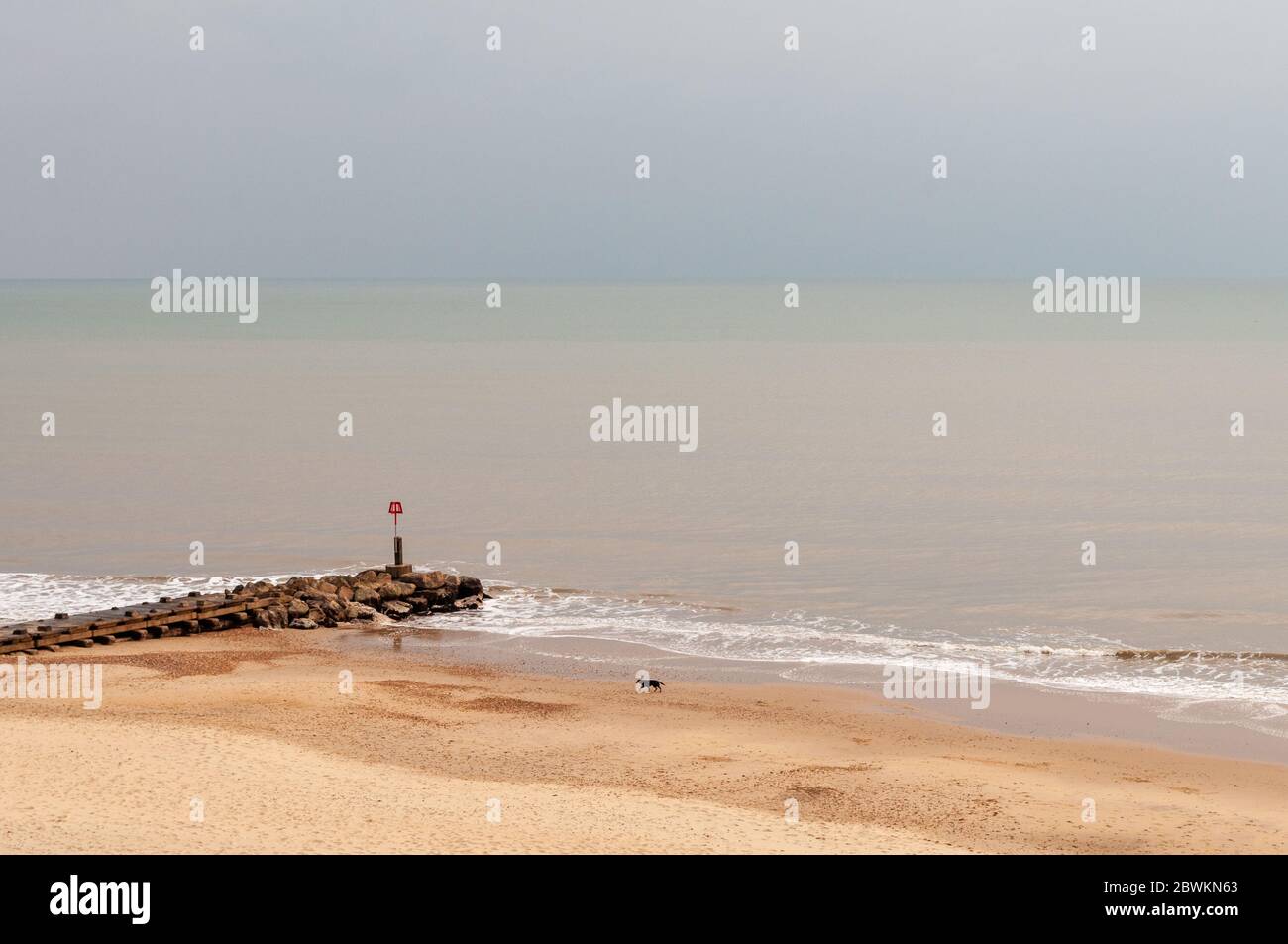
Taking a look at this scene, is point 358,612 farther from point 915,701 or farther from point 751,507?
point 751,507

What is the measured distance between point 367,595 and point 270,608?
8.16ft

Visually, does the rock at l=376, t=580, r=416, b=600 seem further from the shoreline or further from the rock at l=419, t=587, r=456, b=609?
the shoreline

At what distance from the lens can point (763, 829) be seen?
19.8 meters

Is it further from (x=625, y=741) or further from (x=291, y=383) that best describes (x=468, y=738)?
(x=291, y=383)

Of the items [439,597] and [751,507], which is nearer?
[439,597]

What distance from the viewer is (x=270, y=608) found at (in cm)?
3538

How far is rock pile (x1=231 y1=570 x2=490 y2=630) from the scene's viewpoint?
3541 cm

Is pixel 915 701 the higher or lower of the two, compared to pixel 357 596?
lower

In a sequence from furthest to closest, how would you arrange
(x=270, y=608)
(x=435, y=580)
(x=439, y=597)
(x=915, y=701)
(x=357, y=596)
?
(x=435, y=580) < (x=439, y=597) < (x=357, y=596) < (x=270, y=608) < (x=915, y=701)

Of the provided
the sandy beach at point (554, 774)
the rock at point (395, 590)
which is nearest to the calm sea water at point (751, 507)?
the rock at point (395, 590)

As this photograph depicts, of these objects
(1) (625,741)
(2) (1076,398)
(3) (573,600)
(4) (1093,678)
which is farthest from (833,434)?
(1) (625,741)

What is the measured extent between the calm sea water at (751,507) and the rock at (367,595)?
2775 mm

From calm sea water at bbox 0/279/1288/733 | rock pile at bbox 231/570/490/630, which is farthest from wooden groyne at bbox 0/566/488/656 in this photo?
calm sea water at bbox 0/279/1288/733

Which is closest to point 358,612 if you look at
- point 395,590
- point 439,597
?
point 395,590
